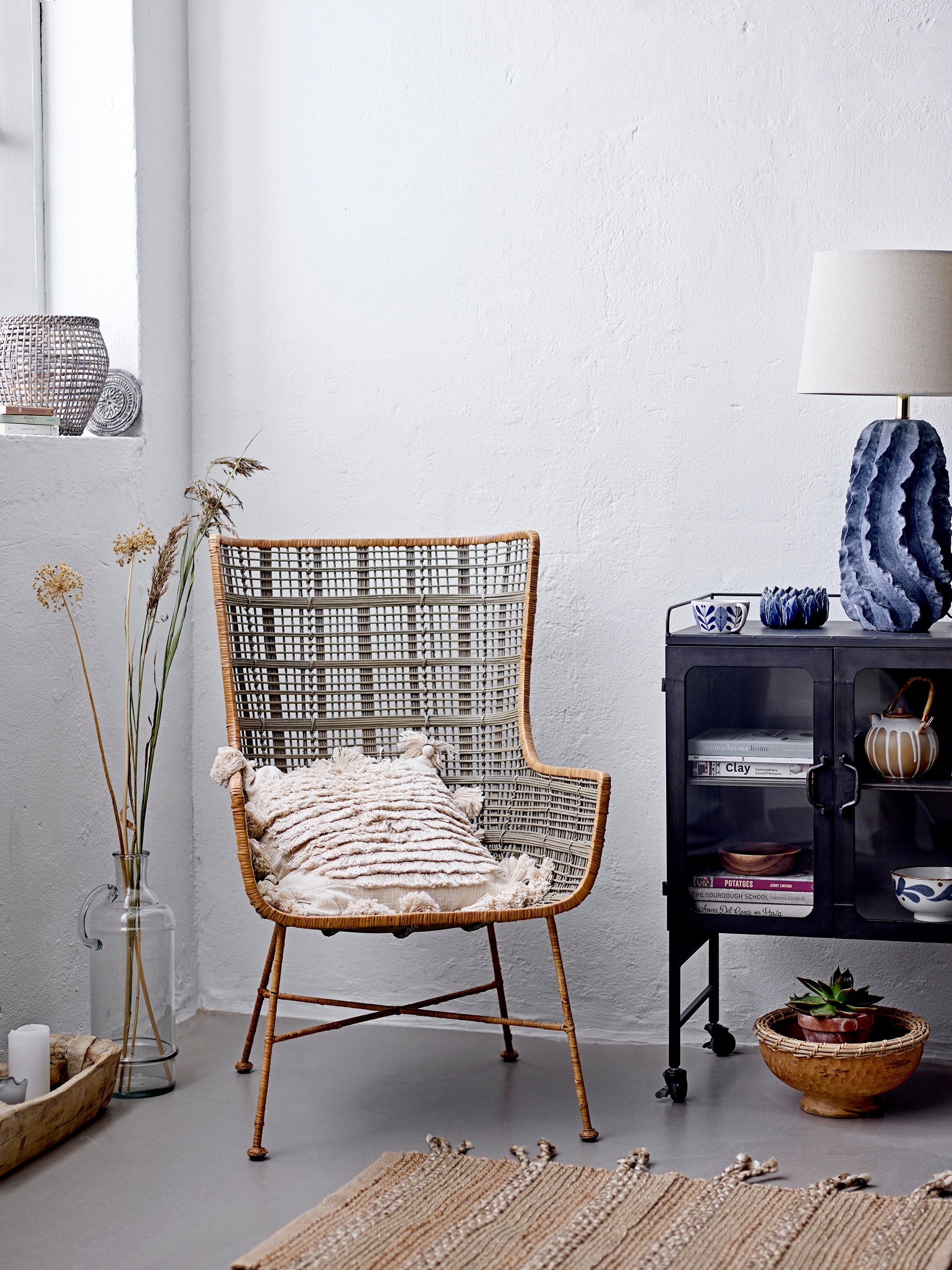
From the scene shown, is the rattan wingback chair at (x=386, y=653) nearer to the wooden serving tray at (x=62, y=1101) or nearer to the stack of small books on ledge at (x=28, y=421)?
the wooden serving tray at (x=62, y=1101)

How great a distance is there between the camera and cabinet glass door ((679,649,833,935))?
2.40m

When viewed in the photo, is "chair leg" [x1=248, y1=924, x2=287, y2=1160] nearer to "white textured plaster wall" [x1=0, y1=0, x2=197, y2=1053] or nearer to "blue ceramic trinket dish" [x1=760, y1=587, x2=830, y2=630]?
"white textured plaster wall" [x1=0, y1=0, x2=197, y2=1053]

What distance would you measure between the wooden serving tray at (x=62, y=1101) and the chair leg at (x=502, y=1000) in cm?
72

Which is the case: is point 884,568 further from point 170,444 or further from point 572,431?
point 170,444

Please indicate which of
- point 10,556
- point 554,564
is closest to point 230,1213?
point 10,556

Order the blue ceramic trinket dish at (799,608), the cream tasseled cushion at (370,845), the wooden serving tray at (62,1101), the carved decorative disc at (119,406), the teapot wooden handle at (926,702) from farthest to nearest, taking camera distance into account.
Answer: the carved decorative disc at (119,406) < the blue ceramic trinket dish at (799,608) < the teapot wooden handle at (926,702) < the cream tasseled cushion at (370,845) < the wooden serving tray at (62,1101)

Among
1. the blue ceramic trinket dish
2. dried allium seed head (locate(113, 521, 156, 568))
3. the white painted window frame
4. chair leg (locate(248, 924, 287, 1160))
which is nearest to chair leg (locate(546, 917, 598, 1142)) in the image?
chair leg (locate(248, 924, 287, 1160))

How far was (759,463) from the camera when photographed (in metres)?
2.75

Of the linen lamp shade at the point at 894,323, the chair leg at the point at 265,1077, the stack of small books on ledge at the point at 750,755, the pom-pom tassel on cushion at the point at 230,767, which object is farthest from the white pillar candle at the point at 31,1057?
the linen lamp shade at the point at 894,323

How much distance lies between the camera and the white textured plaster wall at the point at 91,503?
8.46 ft

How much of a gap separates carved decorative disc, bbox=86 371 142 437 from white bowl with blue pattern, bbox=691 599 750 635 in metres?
1.28

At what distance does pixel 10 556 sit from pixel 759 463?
56.9 inches

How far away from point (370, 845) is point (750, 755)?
2.25 feet

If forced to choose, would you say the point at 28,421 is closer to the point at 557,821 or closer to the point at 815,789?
the point at 557,821
